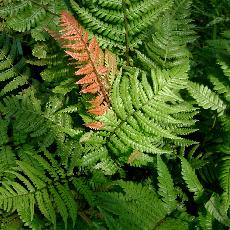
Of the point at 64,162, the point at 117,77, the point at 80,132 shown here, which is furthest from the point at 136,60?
the point at 64,162

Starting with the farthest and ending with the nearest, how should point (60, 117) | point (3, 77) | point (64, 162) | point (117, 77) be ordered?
point (3, 77) < point (60, 117) < point (64, 162) < point (117, 77)

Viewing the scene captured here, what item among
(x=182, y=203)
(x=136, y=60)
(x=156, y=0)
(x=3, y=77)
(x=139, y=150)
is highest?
(x=156, y=0)

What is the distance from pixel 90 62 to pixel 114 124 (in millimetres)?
475

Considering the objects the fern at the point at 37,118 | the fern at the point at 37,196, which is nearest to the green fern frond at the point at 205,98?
the fern at the point at 37,118

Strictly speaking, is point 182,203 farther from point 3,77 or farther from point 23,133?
point 3,77

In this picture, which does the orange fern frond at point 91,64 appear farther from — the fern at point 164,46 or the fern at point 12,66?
the fern at point 12,66

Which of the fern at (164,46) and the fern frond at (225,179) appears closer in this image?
the fern frond at (225,179)

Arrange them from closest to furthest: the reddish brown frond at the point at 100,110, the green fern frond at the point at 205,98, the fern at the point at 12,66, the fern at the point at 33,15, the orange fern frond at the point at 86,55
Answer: the orange fern frond at the point at 86,55 → the reddish brown frond at the point at 100,110 → the green fern frond at the point at 205,98 → the fern at the point at 33,15 → the fern at the point at 12,66

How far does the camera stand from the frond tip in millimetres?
2352

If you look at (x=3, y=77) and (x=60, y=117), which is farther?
(x=3, y=77)

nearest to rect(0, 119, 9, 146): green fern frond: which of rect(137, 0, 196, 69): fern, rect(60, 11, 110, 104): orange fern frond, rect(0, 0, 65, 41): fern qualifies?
rect(0, 0, 65, 41): fern

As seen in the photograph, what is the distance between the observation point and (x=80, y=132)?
2.89 m

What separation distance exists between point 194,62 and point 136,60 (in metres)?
0.54

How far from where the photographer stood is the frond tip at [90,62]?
7.72ft
